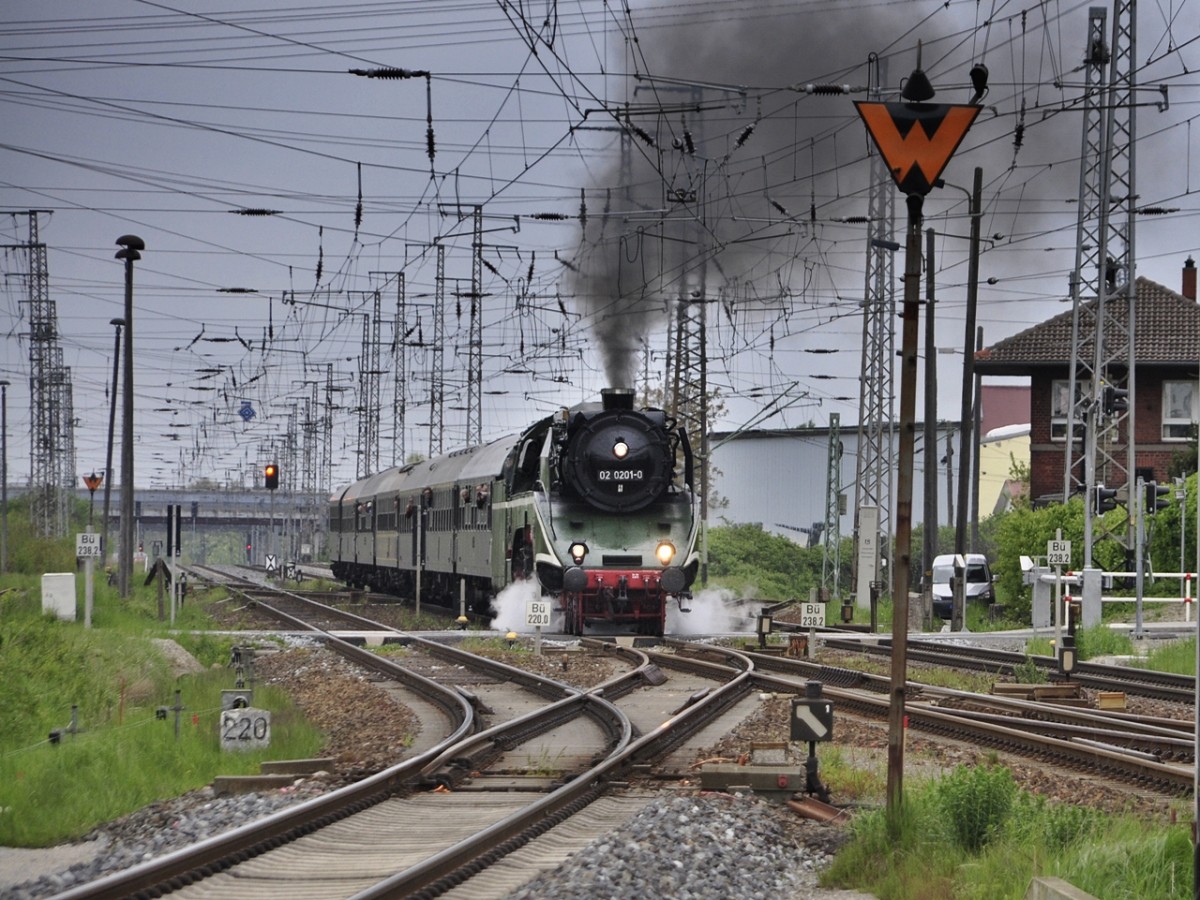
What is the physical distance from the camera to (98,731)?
13.5m

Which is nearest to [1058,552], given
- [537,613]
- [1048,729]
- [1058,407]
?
[537,613]

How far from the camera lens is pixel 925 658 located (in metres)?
24.1

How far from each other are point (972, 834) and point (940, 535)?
69981mm

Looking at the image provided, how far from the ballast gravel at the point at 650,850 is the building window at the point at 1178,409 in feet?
132

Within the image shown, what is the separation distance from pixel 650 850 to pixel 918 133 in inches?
168

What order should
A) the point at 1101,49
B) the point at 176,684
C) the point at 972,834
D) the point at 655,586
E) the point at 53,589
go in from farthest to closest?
the point at 1101,49
the point at 655,586
the point at 53,589
the point at 176,684
the point at 972,834

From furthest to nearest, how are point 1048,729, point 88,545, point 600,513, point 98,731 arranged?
point 600,513 < point 88,545 < point 1048,729 < point 98,731

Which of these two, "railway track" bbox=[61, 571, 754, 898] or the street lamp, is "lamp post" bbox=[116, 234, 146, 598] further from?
the street lamp

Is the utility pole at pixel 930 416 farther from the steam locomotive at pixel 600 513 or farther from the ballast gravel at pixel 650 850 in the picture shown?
the ballast gravel at pixel 650 850

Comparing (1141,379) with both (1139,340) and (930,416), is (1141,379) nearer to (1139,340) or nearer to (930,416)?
(1139,340)

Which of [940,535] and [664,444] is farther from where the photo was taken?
[940,535]

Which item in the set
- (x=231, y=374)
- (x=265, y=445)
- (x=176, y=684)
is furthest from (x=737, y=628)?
(x=265, y=445)

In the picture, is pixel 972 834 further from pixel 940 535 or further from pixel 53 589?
pixel 940 535

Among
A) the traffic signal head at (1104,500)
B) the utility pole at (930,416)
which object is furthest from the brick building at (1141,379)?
the traffic signal head at (1104,500)
